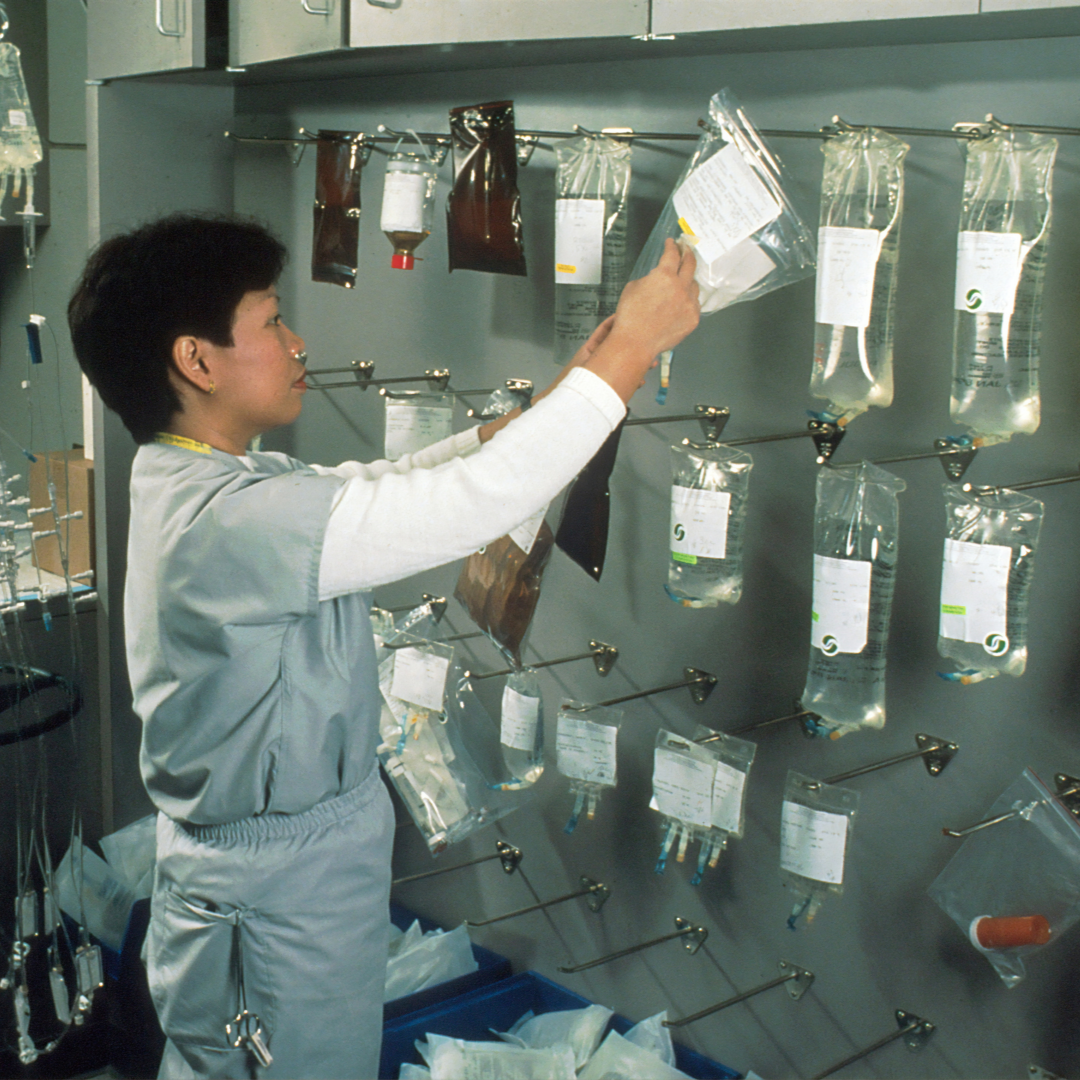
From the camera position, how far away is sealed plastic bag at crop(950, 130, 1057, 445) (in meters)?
1.34

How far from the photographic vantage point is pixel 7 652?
2.51 metres

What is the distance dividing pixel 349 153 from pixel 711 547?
113 cm

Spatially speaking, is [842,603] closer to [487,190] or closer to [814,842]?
[814,842]

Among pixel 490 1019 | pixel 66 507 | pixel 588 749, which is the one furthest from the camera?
pixel 66 507

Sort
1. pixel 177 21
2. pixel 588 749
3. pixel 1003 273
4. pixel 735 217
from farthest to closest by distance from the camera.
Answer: pixel 177 21 → pixel 588 749 → pixel 735 217 → pixel 1003 273

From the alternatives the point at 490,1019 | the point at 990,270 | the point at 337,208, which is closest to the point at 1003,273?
the point at 990,270

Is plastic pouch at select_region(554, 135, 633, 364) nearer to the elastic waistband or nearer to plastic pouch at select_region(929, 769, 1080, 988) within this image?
the elastic waistband

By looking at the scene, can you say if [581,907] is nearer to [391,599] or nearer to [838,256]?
[391,599]

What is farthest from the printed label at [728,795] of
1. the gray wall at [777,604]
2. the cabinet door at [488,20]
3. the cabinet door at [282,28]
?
the cabinet door at [282,28]

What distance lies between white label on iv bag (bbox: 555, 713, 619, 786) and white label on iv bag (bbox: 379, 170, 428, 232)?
88 cm

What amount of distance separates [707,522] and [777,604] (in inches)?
11.9

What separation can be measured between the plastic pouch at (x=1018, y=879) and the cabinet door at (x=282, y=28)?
1561 mm

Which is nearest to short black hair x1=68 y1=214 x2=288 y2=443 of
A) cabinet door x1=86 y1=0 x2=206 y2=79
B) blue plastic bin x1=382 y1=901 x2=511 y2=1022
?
cabinet door x1=86 y1=0 x2=206 y2=79

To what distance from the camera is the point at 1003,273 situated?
133cm
